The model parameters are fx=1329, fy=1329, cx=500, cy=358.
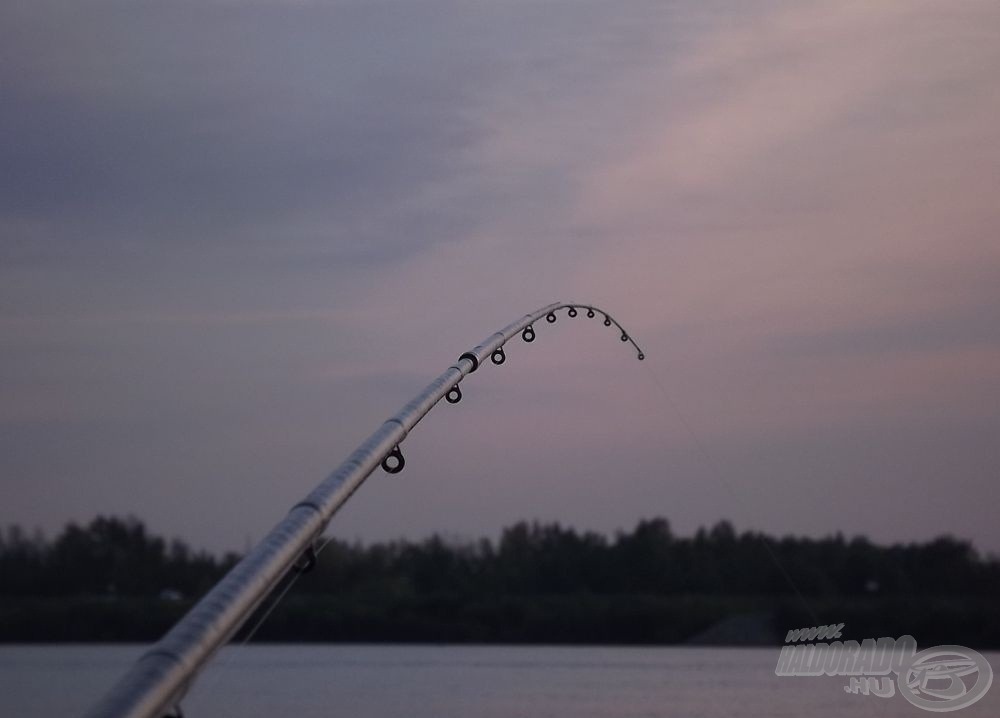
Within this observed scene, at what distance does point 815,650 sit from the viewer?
618 inches

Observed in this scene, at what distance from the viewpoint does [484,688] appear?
31.5 metres

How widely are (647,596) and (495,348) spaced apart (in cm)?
2874

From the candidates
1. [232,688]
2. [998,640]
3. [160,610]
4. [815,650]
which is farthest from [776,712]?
[232,688]

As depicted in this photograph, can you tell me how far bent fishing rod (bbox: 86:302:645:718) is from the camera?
9.32ft

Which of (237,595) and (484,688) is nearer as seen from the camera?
(237,595)

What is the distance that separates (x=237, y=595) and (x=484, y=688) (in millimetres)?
29033

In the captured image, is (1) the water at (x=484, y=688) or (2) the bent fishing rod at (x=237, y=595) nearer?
(2) the bent fishing rod at (x=237, y=595)

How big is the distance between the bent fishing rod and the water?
9.80 meters

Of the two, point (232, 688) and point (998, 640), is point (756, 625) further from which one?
point (232, 688)

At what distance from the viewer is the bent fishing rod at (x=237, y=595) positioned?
2.84 m

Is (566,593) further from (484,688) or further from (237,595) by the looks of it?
(237,595)

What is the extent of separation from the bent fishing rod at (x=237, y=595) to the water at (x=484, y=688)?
386 inches

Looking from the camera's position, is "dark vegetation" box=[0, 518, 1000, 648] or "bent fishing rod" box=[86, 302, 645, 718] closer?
"bent fishing rod" box=[86, 302, 645, 718]

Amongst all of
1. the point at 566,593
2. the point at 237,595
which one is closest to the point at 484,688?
the point at 566,593
